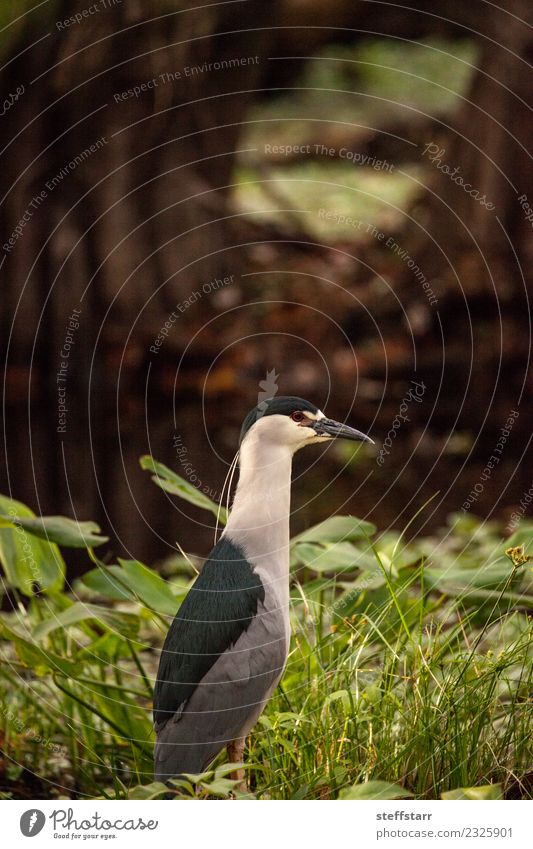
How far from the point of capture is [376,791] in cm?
169

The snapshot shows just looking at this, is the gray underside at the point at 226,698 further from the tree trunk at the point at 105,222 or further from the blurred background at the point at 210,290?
the tree trunk at the point at 105,222

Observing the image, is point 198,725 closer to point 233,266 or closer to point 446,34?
point 233,266

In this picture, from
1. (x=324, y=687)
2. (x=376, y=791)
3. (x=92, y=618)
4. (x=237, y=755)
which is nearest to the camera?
(x=376, y=791)

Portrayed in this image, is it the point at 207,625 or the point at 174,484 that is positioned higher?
the point at 174,484

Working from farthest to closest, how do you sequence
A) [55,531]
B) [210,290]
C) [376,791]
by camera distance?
1. [210,290]
2. [55,531]
3. [376,791]

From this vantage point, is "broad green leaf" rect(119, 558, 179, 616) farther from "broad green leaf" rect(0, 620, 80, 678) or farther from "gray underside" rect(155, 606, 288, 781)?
"gray underside" rect(155, 606, 288, 781)

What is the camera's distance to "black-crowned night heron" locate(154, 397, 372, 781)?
5.74 feet

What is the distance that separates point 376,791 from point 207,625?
361 mm

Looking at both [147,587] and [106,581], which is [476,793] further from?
[106,581]

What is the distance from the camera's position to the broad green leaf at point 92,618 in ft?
6.46

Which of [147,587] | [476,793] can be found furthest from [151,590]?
[476,793]

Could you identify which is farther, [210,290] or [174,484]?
[210,290]

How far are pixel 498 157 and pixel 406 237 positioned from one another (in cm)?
69
